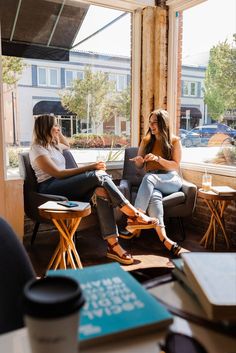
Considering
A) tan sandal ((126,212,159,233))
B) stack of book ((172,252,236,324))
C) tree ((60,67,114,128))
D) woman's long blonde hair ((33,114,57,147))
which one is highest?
tree ((60,67,114,128))

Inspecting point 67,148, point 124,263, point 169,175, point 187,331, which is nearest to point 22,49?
point 67,148

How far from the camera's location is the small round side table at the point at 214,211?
10.2ft

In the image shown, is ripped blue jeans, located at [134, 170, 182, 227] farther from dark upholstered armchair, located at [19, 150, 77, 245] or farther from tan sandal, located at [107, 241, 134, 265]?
dark upholstered armchair, located at [19, 150, 77, 245]

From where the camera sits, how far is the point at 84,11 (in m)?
3.84

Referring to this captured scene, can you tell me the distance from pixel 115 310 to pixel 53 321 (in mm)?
216

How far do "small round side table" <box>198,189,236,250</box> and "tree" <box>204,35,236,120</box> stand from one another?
0.92m

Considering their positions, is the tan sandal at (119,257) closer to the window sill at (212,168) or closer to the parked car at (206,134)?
the window sill at (212,168)

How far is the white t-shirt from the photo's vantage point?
296cm

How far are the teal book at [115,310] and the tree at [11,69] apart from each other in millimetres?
3124

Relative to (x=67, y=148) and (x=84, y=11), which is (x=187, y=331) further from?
(x=84, y=11)

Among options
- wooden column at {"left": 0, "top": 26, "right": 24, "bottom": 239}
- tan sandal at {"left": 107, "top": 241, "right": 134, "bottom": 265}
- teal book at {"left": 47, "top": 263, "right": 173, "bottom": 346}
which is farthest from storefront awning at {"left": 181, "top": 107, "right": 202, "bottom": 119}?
teal book at {"left": 47, "top": 263, "right": 173, "bottom": 346}

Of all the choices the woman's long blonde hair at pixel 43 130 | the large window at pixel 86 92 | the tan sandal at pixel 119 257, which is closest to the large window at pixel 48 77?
the large window at pixel 86 92

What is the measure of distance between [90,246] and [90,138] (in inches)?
52.7

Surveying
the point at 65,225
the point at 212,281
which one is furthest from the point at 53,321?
the point at 65,225
